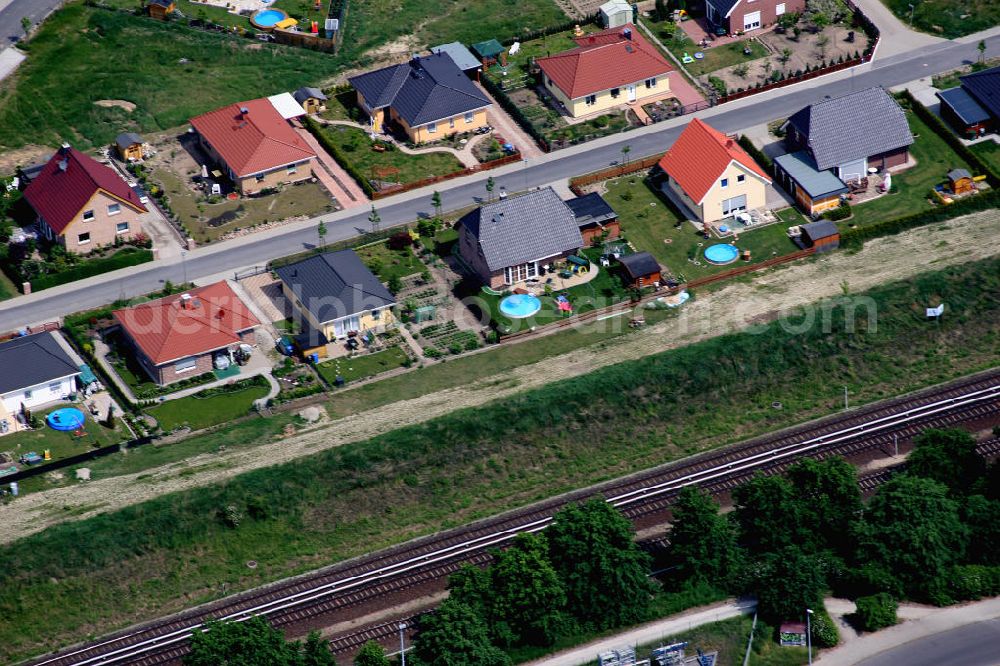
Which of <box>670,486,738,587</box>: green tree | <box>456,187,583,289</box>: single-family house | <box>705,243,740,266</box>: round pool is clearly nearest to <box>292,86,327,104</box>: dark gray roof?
<box>456,187,583,289</box>: single-family house

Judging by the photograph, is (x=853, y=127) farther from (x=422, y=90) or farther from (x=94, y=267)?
(x=94, y=267)

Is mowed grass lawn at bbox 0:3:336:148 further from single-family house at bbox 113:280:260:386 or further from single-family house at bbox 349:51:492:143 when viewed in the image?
single-family house at bbox 113:280:260:386

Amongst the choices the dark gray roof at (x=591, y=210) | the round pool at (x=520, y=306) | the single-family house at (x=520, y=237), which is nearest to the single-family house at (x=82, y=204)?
the single-family house at (x=520, y=237)

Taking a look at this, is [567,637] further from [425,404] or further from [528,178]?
[528,178]

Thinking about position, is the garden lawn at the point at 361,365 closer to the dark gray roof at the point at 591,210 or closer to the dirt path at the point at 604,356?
the dirt path at the point at 604,356

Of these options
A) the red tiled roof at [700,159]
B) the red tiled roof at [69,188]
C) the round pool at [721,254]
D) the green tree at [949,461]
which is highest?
the red tiled roof at [69,188]

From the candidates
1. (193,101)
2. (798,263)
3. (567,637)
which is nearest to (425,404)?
(567,637)
